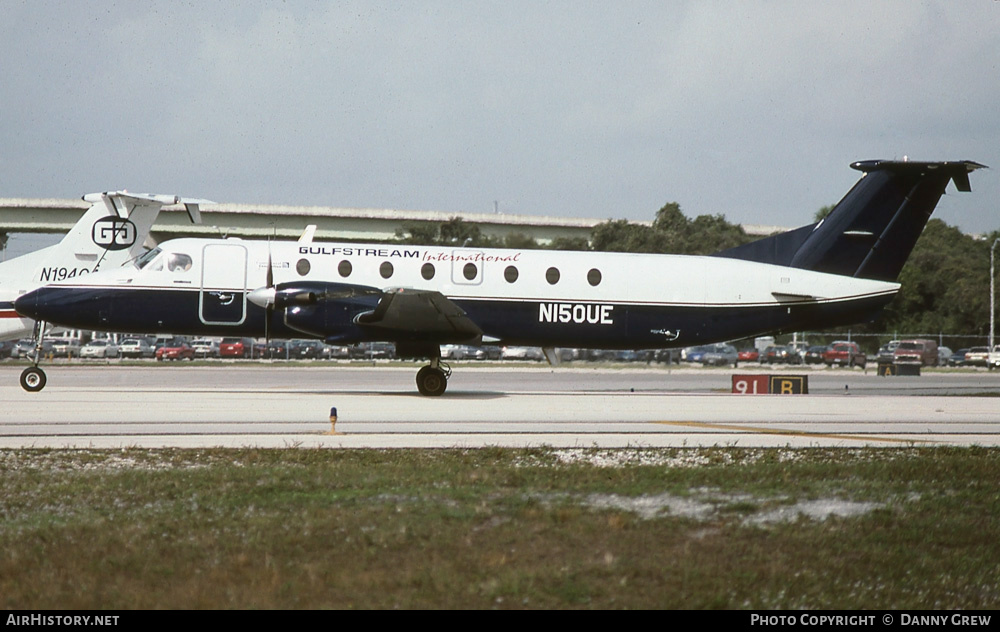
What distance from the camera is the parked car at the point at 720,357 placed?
57.4 m

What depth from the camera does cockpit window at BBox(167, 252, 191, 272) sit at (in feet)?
77.4

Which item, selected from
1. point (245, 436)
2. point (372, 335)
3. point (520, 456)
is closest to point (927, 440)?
point (520, 456)

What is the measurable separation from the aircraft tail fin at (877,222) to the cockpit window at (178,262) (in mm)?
15836

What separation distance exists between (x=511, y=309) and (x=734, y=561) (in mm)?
16975

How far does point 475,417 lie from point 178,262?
31.2ft

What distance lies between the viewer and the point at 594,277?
24797 millimetres

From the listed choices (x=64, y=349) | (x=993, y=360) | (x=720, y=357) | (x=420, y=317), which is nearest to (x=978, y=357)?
(x=993, y=360)

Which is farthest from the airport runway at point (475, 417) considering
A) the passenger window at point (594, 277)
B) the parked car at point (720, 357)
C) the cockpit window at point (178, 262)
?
the parked car at point (720, 357)

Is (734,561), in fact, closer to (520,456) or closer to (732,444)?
(520,456)

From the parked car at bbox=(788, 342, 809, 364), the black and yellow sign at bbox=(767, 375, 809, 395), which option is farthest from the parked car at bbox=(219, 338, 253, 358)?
the black and yellow sign at bbox=(767, 375, 809, 395)

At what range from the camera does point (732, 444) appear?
591 inches

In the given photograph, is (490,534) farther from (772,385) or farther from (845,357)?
(845,357)

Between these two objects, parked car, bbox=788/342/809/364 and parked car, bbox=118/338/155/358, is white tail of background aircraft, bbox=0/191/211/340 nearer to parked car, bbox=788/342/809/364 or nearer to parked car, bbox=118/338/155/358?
parked car, bbox=118/338/155/358

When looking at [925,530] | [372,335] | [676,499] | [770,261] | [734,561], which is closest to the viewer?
[734,561]
